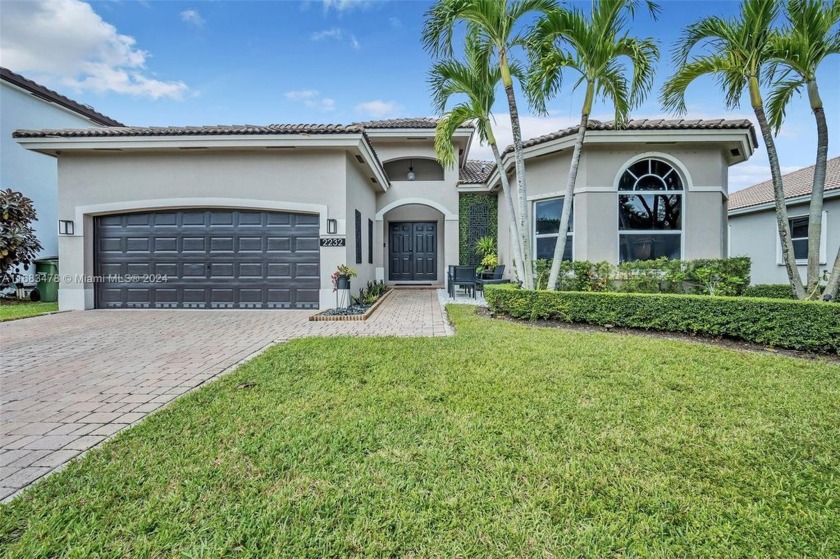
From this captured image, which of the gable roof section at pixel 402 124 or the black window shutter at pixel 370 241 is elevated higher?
the gable roof section at pixel 402 124

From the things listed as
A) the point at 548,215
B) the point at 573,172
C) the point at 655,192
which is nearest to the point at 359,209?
the point at 548,215

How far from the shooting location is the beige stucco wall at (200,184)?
30.1 feet

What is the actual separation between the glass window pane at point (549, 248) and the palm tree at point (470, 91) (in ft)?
5.40

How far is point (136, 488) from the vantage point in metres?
2.25

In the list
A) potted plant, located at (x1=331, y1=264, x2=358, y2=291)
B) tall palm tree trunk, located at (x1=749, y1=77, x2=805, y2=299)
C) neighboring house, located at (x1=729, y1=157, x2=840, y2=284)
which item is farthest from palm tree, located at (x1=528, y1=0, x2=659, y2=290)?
neighboring house, located at (x1=729, y1=157, x2=840, y2=284)

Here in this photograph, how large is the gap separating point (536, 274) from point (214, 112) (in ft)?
44.5

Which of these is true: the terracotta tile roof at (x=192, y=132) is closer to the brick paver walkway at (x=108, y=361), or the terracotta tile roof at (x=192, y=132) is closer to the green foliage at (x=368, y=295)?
the green foliage at (x=368, y=295)

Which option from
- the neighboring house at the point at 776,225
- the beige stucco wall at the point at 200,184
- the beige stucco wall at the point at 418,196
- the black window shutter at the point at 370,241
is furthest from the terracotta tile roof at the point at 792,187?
the beige stucco wall at the point at 200,184

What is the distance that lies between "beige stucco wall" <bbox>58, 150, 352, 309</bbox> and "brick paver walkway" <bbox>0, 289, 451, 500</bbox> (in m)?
2.27

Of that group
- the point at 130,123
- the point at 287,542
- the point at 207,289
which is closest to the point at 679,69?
the point at 287,542

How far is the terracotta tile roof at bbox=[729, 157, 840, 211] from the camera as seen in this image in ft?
40.1

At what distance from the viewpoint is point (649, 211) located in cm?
904

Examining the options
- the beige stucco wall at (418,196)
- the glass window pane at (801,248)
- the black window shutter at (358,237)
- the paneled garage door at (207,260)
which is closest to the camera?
the paneled garage door at (207,260)

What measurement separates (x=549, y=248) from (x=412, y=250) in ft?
23.3
